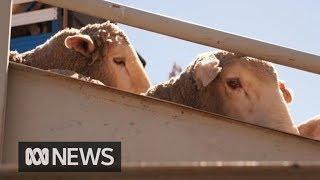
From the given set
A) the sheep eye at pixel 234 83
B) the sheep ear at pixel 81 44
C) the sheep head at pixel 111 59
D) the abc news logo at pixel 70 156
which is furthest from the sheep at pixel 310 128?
the abc news logo at pixel 70 156

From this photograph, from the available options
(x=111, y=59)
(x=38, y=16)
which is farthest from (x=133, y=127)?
(x=38, y=16)

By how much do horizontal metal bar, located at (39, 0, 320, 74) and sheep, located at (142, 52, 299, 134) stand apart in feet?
7.01

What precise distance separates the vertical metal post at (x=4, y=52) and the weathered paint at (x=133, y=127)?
0.04 m

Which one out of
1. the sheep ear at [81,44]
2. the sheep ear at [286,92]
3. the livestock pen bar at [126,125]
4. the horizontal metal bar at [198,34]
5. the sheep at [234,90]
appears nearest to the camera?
the livestock pen bar at [126,125]

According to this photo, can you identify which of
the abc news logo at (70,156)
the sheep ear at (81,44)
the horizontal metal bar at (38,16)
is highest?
the horizontal metal bar at (38,16)

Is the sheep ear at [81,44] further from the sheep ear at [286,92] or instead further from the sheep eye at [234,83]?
the sheep ear at [286,92]

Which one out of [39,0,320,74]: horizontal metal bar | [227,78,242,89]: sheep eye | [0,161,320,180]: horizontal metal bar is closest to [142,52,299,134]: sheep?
[227,78,242,89]: sheep eye

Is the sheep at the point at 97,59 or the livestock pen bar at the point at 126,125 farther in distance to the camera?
the sheep at the point at 97,59

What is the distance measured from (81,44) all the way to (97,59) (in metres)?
0.19

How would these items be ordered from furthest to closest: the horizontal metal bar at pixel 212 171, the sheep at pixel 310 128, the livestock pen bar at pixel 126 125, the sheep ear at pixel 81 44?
the sheep ear at pixel 81 44 < the sheep at pixel 310 128 < the livestock pen bar at pixel 126 125 < the horizontal metal bar at pixel 212 171

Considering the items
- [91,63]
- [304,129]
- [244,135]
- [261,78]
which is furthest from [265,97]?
[244,135]

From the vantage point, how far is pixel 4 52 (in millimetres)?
2072

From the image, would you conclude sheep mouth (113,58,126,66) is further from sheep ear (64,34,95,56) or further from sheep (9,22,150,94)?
sheep ear (64,34,95,56)

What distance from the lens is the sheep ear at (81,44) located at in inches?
204
